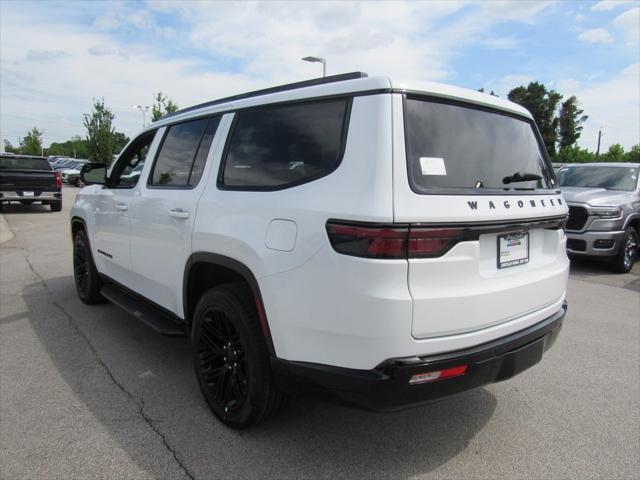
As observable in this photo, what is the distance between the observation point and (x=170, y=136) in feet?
12.2

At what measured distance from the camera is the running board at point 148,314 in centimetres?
334

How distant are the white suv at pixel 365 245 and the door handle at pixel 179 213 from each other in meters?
0.02

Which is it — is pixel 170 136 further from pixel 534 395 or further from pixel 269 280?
pixel 534 395

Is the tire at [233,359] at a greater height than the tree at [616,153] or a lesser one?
lesser

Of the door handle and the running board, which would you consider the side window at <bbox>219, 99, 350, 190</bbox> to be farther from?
the running board

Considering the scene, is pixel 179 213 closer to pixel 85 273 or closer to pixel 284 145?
pixel 284 145

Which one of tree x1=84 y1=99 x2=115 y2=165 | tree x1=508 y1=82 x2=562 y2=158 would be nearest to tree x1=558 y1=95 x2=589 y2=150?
tree x1=508 y1=82 x2=562 y2=158

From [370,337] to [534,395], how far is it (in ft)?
6.57

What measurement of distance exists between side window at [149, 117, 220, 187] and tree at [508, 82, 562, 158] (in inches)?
2110

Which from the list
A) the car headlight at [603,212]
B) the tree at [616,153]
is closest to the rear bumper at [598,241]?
the car headlight at [603,212]

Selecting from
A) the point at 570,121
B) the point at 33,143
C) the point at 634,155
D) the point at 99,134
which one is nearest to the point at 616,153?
the point at 634,155

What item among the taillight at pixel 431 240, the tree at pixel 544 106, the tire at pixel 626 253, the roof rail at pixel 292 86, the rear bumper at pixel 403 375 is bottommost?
the tire at pixel 626 253

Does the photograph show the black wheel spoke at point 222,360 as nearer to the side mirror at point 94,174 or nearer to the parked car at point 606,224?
the side mirror at point 94,174

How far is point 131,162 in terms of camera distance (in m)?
4.41
